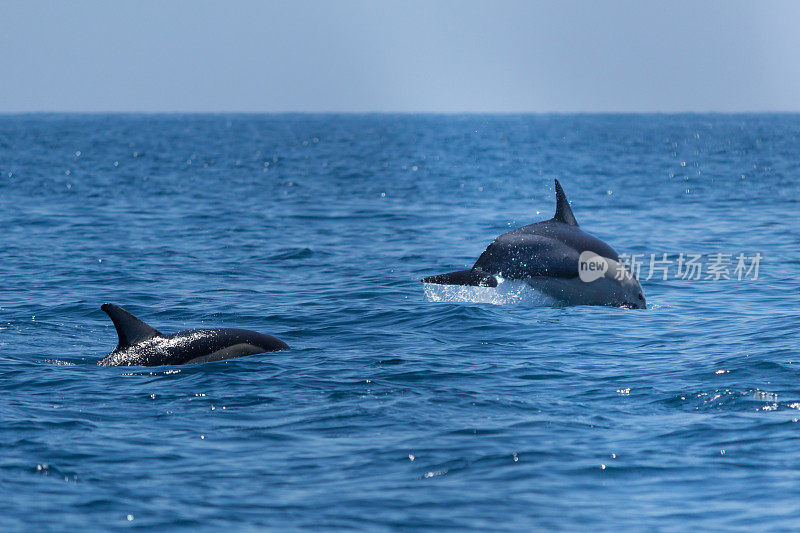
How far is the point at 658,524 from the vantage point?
809cm

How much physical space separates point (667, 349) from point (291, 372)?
17.1 feet

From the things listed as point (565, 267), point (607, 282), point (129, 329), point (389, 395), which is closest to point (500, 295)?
point (565, 267)

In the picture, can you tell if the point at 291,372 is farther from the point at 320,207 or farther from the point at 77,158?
the point at 77,158

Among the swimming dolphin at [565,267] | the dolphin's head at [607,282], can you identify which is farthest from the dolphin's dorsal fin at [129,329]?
the dolphin's head at [607,282]

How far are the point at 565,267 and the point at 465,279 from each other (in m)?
1.73

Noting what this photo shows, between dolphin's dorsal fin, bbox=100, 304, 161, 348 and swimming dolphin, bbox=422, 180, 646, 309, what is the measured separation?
5.66 metres

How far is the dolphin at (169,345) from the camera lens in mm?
13156

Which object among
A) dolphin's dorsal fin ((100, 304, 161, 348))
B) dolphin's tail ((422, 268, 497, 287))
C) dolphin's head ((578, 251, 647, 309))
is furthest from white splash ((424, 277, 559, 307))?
dolphin's dorsal fin ((100, 304, 161, 348))

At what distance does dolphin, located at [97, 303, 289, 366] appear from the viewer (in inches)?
518

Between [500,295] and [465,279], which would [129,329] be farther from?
[500,295]

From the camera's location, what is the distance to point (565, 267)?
17.1 m

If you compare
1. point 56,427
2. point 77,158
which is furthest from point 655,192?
point 77,158

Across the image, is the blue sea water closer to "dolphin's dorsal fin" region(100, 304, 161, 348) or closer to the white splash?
the white splash

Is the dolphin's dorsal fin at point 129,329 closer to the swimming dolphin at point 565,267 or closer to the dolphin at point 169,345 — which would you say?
the dolphin at point 169,345
